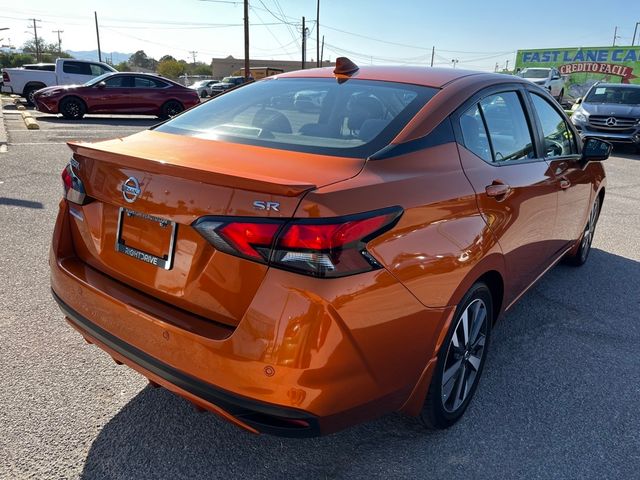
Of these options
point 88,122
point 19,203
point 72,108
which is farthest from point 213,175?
point 72,108

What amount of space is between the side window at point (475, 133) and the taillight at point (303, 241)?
99 centimetres

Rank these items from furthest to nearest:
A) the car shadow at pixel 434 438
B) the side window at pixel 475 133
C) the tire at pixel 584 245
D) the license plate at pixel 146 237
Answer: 1. the tire at pixel 584 245
2. the side window at pixel 475 133
3. the car shadow at pixel 434 438
4. the license plate at pixel 146 237

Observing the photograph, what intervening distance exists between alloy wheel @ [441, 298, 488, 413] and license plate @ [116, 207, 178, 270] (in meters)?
1.29

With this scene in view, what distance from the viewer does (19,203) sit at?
6.23 meters

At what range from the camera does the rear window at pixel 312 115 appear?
2.33 m

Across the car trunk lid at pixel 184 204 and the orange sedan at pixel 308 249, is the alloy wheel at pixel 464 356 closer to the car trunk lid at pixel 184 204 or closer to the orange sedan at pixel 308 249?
the orange sedan at pixel 308 249

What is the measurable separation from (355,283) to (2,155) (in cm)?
969

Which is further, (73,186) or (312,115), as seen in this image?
(312,115)

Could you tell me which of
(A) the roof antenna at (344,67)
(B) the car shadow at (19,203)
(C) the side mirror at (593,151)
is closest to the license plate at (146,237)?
(A) the roof antenna at (344,67)

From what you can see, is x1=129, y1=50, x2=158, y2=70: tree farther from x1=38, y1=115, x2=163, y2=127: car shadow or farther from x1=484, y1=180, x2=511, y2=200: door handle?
x1=484, y1=180, x2=511, y2=200: door handle

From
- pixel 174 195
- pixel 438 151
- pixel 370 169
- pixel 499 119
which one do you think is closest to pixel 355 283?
pixel 370 169

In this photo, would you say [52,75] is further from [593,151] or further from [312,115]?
[593,151]

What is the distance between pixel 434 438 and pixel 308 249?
1.36 metres

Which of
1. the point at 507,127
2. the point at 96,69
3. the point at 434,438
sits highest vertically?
the point at 96,69
